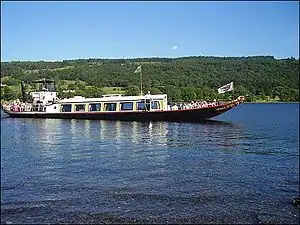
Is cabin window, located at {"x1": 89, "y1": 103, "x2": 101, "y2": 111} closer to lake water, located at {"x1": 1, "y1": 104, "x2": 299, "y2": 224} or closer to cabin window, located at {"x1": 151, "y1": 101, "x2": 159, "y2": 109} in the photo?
cabin window, located at {"x1": 151, "y1": 101, "x2": 159, "y2": 109}

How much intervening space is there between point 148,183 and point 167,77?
214ft

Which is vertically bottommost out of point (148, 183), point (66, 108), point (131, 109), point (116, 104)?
point (148, 183)

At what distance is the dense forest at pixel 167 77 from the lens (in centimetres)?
7869

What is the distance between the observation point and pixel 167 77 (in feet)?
276

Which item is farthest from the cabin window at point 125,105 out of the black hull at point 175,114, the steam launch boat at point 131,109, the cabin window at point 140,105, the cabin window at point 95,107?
the cabin window at point 95,107

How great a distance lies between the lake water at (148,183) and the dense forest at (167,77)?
41.9 metres

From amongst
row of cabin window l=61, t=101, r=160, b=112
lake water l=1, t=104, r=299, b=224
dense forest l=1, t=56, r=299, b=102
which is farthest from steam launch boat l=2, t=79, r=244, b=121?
lake water l=1, t=104, r=299, b=224

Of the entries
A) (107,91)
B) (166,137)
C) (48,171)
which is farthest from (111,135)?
(107,91)

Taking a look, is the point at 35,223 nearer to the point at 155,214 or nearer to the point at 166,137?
the point at 155,214

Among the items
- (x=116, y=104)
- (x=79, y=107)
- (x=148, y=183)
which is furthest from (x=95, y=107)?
(x=148, y=183)

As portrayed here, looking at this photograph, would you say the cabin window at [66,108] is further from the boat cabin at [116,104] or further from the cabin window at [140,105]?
the cabin window at [140,105]

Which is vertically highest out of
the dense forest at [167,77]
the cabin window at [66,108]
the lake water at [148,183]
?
the dense forest at [167,77]

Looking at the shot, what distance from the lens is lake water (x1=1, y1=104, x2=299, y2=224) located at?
49.0 feet

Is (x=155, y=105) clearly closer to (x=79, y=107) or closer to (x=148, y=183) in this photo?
(x=79, y=107)
